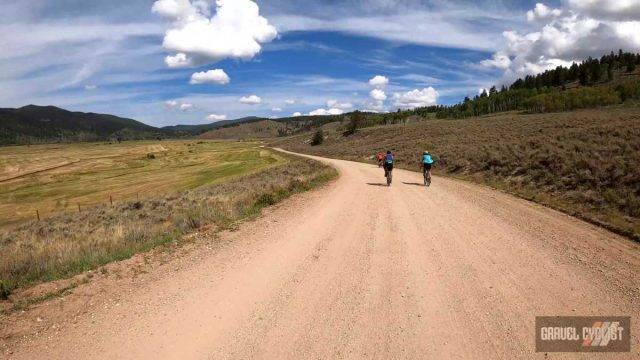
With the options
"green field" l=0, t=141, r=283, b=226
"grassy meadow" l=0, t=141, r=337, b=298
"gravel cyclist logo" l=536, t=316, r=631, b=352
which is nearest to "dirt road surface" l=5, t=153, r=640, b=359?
"gravel cyclist logo" l=536, t=316, r=631, b=352

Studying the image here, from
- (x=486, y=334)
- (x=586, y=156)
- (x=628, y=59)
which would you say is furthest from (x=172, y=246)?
(x=628, y=59)

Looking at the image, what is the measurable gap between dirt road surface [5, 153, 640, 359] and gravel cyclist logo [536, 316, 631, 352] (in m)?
0.16

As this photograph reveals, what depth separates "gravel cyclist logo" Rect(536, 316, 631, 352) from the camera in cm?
573

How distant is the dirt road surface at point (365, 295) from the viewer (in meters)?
5.81

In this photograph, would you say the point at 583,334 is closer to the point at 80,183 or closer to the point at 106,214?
the point at 106,214

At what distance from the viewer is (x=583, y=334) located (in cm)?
607

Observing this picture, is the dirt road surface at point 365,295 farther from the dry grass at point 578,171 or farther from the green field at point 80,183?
the green field at point 80,183

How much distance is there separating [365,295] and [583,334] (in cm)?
356

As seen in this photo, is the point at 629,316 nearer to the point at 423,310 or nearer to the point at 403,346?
the point at 423,310

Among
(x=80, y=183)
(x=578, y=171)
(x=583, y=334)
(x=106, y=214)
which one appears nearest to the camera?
(x=583, y=334)

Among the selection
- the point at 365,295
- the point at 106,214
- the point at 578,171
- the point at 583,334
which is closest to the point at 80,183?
the point at 106,214

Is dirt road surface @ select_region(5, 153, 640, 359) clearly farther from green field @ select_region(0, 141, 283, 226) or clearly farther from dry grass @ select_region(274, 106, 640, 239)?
green field @ select_region(0, 141, 283, 226)

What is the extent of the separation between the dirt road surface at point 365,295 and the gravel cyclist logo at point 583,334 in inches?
6.4

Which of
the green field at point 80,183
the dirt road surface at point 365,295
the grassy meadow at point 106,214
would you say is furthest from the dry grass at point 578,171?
the green field at point 80,183
